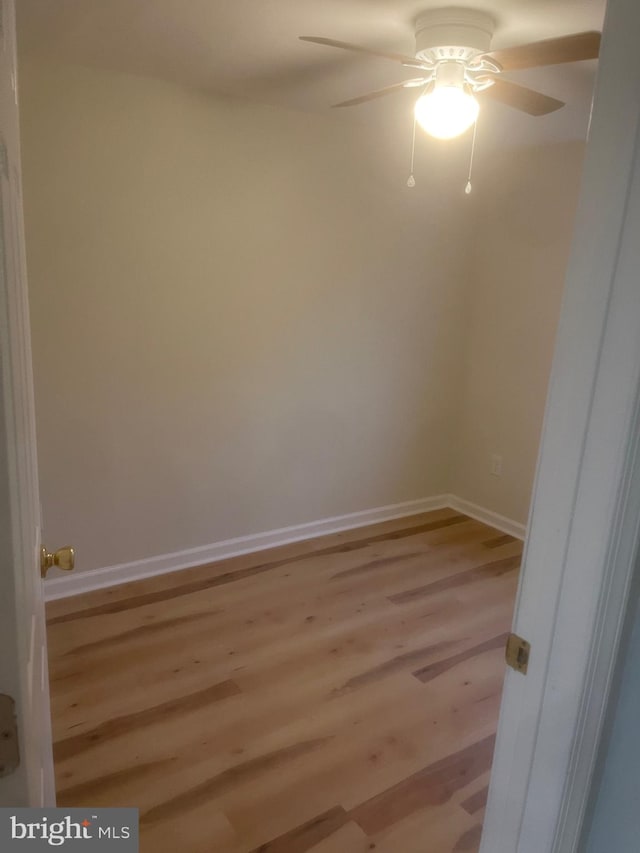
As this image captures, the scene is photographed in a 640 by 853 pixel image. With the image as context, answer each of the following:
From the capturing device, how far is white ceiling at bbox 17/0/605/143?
1822 millimetres

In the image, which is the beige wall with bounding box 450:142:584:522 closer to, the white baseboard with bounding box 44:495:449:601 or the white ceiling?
the white baseboard with bounding box 44:495:449:601

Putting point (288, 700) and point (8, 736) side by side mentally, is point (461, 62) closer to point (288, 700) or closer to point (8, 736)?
point (8, 736)

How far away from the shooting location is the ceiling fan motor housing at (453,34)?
6.01 feet

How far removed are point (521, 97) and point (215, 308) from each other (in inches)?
61.6

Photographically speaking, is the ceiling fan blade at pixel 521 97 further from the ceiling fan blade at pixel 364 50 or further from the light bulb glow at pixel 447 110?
the ceiling fan blade at pixel 364 50

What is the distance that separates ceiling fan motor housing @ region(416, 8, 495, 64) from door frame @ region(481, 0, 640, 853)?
1271mm

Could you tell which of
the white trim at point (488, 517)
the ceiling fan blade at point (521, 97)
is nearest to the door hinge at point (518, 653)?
the ceiling fan blade at point (521, 97)

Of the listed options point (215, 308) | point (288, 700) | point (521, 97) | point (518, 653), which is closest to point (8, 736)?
point (518, 653)

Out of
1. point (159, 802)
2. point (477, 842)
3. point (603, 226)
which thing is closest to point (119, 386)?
point (159, 802)

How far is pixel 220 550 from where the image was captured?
330cm

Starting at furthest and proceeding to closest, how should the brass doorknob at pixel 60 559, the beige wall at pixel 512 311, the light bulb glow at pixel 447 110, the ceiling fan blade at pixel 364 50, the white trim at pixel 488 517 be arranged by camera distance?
1. the white trim at pixel 488 517
2. the beige wall at pixel 512 311
3. the light bulb glow at pixel 447 110
4. the ceiling fan blade at pixel 364 50
5. the brass doorknob at pixel 60 559

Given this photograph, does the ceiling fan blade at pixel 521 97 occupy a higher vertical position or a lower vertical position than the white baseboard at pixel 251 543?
higher

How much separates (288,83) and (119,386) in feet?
4.83
